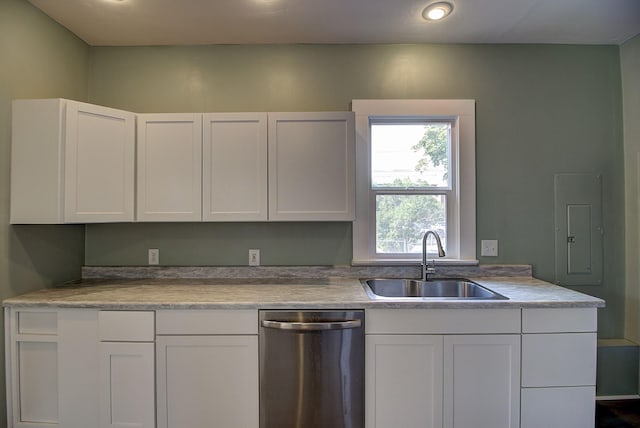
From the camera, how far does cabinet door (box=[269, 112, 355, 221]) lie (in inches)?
80.6

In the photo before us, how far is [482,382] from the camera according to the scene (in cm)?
171

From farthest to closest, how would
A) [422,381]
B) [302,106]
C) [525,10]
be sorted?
[302,106]
[525,10]
[422,381]

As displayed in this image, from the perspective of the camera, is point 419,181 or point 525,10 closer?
point 525,10

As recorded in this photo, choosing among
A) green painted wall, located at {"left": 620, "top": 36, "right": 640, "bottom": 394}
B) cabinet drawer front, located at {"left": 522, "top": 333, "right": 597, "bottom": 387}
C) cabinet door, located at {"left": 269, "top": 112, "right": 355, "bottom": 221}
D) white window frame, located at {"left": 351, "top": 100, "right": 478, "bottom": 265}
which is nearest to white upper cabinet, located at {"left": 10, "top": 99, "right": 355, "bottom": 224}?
cabinet door, located at {"left": 269, "top": 112, "right": 355, "bottom": 221}

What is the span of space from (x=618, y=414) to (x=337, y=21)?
3.07 meters

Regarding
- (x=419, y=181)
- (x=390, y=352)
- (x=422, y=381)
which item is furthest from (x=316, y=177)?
(x=422, y=381)

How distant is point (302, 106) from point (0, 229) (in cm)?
189

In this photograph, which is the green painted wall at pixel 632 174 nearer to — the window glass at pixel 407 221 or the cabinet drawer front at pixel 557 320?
the cabinet drawer front at pixel 557 320

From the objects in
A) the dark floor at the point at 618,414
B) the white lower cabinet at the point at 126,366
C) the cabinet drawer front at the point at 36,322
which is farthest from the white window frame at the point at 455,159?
the cabinet drawer front at the point at 36,322

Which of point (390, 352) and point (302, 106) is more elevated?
point (302, 106)

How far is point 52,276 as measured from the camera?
2.07 metres

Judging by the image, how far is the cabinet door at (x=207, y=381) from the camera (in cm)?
172

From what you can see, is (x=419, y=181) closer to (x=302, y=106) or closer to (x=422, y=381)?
(x=302, y=106)

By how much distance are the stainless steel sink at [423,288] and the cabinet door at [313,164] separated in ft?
1.83
